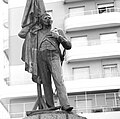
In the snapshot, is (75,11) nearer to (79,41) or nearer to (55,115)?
(79,41)

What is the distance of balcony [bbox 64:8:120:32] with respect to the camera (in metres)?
35.2

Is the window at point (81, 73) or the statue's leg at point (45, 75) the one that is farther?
the window at point (81, 73)

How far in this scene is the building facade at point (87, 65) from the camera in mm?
33344

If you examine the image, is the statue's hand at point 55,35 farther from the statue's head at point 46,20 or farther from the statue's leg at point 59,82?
the statue's leg at point 59,82

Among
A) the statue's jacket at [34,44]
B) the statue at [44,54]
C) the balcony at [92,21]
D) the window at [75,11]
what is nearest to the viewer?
the statue at [44,54]

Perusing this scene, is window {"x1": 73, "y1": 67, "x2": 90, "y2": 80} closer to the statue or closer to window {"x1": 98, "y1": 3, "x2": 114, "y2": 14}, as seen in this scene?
window {"x1": 98, "y1": 3, "x2": 114, "y2": 14}

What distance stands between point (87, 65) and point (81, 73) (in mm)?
1008

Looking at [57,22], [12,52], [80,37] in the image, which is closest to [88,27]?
[80,37]

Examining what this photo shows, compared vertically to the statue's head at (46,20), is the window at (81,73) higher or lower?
higher

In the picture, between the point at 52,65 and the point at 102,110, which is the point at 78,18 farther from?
the point at 52,65

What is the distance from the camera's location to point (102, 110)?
107ft

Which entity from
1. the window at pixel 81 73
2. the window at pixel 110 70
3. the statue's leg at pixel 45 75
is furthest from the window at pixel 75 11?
the statue's leg at pixel 45 75

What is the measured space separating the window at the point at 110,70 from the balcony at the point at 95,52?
0.97m

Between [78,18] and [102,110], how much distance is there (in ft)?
29.4
